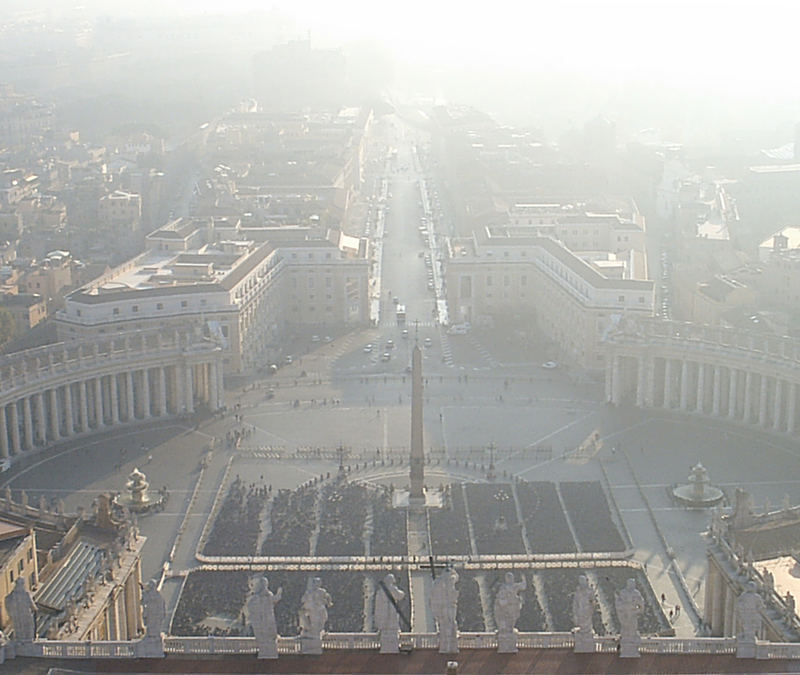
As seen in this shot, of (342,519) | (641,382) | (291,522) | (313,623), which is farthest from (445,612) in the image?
(641,382)

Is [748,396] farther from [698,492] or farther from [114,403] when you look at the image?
[114,403]

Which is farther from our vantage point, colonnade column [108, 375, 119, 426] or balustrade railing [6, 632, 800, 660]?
colonnade column [108, 375, 119, 426]

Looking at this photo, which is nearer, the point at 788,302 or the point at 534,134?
the point at 788,302

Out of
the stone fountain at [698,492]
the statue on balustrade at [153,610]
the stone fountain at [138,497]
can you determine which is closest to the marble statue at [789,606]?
the statue on balustrade at [153,610]

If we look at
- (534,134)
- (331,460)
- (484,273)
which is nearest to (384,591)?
(331,460)

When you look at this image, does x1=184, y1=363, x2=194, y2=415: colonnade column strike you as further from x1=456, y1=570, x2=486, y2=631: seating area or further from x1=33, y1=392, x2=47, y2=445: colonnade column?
x1=456, y1=570, x2=486, y2=631: seating area

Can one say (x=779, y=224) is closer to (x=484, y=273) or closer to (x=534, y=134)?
(x=484, y=273)

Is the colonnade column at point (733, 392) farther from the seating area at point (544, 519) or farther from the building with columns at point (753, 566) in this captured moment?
the building with columns at point (753, 566)

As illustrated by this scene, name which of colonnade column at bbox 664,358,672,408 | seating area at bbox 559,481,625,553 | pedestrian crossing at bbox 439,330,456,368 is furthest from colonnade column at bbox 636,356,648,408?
seating area at bbox 559,481,625,553
